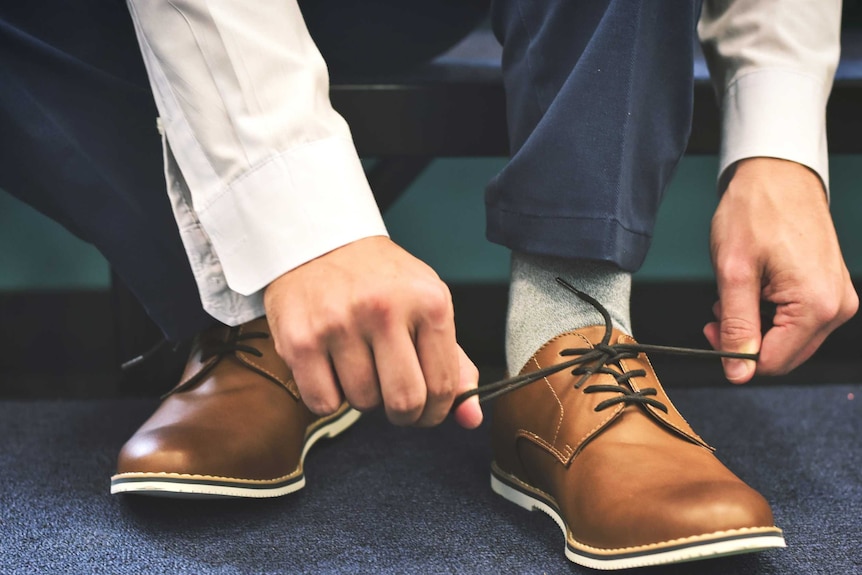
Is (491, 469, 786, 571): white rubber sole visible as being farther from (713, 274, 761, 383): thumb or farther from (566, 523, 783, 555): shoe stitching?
(713, 274, 761, 383): thumb

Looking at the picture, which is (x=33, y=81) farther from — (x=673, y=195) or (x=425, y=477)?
(x=673, y=195)

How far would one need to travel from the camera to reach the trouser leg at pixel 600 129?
54 centimetres

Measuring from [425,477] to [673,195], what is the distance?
71 centimetres

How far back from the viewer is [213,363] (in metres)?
0.67

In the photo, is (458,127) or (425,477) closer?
(425,477)

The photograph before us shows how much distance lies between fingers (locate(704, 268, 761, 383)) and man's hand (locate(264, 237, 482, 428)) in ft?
0.83

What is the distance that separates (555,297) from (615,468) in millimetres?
151

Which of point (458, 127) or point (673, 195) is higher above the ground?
point (458, 127)

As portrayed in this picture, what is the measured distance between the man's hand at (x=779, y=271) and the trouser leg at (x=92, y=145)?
46cm

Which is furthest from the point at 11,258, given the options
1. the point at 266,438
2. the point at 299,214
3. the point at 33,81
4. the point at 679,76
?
the point at 679,76

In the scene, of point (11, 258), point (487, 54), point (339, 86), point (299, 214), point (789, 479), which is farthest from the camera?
point (11, 258)

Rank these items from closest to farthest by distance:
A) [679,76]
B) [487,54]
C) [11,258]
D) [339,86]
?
1. [679,76]
2. [339,86]
3. [487,54]
4. [11,258]

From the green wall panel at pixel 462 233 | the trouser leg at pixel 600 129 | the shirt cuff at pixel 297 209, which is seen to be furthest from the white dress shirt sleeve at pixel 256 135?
the green wall panel at pixel 462 233

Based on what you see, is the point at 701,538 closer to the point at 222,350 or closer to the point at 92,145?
the point at 222,350
